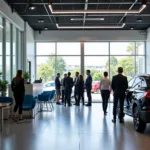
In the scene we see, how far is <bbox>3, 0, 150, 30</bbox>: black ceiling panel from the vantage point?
29.9 feet

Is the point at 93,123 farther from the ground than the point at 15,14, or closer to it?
closer to it

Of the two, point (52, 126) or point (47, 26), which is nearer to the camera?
point (52, 126)

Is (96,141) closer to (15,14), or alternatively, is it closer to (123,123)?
(123,123)

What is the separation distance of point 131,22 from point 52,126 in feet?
25.0

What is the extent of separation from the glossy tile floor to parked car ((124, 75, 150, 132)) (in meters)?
0.28

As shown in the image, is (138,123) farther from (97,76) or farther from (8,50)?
(97,76)

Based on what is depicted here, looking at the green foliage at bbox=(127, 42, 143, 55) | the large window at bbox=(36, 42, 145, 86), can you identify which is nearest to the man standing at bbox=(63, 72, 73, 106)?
the large window at bbox=(36, 42, 145, 86)

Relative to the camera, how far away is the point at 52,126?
677 cm

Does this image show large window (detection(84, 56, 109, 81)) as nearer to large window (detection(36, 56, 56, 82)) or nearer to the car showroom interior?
the car showroom interior

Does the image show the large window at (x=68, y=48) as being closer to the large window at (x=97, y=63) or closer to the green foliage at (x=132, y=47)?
the large window at (x=97, y=63)

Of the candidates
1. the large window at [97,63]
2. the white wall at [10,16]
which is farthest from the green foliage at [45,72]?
the white wall at [10,16]

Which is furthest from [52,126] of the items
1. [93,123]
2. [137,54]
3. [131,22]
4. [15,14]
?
[137,54]

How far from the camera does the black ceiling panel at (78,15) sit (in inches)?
359

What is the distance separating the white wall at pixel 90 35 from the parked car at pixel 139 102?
7.42 m
